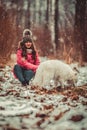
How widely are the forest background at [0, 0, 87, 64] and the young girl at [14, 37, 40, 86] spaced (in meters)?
0.06

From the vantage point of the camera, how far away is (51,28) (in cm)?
383

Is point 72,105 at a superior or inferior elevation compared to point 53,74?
inferior

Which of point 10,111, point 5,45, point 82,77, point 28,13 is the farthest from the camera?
point 28,13

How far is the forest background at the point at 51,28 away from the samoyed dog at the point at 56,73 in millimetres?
106

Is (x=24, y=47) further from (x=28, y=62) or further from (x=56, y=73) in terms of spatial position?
(x=56, y=73)

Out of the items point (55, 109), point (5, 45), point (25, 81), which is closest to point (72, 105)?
point (55, 109)

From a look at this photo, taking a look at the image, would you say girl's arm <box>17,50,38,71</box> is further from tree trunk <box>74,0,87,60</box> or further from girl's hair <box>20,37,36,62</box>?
tree trunk <box>74,0,87,60</box>

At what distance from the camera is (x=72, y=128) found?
2.79 metres

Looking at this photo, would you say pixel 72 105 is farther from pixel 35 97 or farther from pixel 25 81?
pixel 25 81

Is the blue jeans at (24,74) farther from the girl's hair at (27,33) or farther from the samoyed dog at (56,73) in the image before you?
the girl's hair at (27,33)

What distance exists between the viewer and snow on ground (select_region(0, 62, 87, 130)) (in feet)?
9.27

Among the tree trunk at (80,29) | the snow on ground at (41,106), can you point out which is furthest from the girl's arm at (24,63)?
the tree trunk at (80,29)

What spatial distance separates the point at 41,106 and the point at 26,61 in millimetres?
637

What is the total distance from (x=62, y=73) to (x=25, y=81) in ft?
1.20
